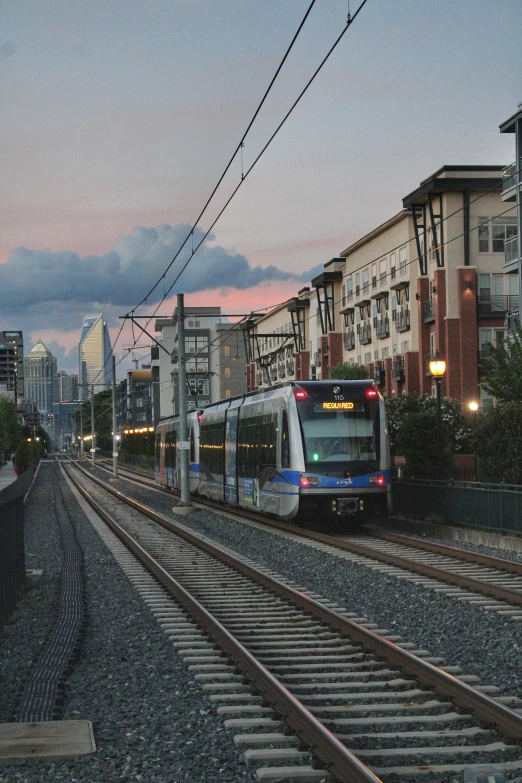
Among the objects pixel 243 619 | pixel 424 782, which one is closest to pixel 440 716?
pixel 424 782

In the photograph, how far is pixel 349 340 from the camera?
7462 centimetres

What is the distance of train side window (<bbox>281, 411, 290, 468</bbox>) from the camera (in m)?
23.2

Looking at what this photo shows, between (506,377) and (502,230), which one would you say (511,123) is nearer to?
(502,230)

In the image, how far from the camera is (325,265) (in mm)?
80562

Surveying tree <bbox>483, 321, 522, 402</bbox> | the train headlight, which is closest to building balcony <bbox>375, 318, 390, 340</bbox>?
tree <bbox>483, 321, 522, 402</bbox>

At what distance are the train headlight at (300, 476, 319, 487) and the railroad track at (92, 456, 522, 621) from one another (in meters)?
1.21

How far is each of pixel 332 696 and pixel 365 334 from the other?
62348 mm

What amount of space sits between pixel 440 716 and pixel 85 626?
231 inches

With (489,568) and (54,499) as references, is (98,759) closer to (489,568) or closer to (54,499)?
(489,568)

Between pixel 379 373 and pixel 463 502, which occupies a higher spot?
pixel 379 373

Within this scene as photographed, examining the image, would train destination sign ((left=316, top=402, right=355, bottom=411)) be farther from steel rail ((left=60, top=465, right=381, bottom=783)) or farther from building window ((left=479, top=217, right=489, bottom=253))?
building window ((left=479, top=217, right=489, bottom=253))

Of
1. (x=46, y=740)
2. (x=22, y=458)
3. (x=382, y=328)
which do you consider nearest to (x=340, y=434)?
(x=46, y=740)

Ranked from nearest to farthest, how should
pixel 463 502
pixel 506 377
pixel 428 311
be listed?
pixel 463 502 → pixel 506 377 → pixel 428 311

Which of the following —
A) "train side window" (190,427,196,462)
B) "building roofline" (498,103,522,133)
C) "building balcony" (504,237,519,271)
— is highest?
"building roofline" (498,103,522,133)
